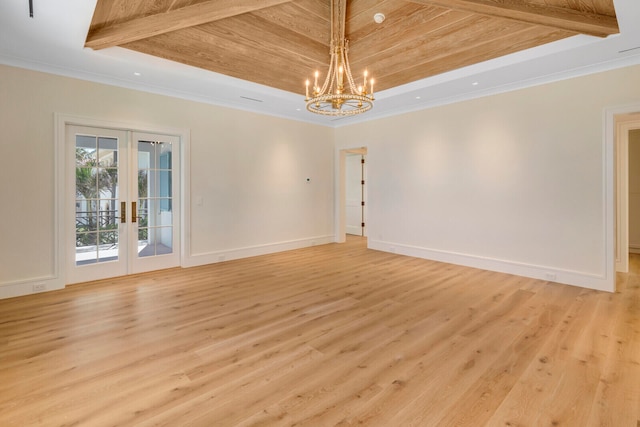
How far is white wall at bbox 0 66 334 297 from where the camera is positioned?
3930 mm

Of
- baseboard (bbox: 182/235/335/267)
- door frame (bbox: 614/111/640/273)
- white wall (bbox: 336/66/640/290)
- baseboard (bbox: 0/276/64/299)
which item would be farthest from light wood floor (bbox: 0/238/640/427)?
baseboard (bbox: 182/235/335/267)

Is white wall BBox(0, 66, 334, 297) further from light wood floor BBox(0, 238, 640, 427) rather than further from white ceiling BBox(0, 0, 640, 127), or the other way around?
light wood floor BBox(0, 238, 640, 427)

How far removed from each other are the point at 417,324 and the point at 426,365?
754mm

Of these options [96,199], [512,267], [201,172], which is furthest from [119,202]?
[512,267]

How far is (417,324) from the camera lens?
123 inches

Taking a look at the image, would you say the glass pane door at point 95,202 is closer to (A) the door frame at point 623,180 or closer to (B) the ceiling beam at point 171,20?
(B) the ceiling beam at point 171,20

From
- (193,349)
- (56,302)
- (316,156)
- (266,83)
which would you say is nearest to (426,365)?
(193,349)

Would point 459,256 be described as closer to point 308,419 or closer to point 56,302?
point 308,419

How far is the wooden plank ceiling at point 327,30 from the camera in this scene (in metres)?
2.97

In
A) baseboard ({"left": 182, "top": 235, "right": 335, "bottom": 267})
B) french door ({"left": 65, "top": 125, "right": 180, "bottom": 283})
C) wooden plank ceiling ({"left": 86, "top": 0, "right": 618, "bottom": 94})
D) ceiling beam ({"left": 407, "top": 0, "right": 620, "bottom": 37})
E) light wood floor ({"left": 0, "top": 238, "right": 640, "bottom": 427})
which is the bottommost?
light wood floor ({"left": 0, "top": 238, "right": 640, "bottom": 427})

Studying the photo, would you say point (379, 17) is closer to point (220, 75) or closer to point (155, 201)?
point (220, 75)

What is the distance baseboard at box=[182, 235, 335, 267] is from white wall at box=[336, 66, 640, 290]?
5.47 feet

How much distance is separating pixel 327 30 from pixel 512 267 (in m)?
4.46

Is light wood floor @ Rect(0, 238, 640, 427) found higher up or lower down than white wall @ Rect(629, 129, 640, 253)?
lower down
